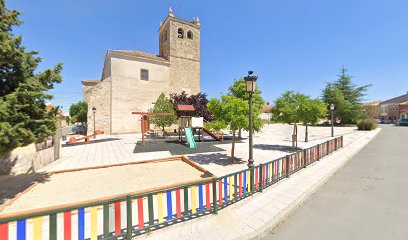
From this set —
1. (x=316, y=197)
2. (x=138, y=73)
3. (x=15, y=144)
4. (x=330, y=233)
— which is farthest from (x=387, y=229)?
(x=138, y=73)

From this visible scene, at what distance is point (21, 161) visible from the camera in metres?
6.64

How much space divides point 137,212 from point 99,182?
9.61 feet

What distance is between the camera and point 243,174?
15.0 feet

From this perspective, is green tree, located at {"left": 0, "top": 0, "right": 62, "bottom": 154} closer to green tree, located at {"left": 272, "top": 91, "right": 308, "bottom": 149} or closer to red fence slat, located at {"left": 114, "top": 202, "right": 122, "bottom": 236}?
red fence slat, located at {"left": 114, "top": 202, "right": 122, "bottom": 236}

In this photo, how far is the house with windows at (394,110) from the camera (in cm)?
5125

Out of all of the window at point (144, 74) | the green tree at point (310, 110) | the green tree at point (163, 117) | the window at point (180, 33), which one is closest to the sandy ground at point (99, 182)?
the green tree at point (310, 110)

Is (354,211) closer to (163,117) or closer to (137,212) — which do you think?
(137,212)

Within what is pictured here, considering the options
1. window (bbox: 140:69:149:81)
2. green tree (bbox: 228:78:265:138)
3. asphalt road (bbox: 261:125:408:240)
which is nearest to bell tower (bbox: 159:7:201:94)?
window (bbox: 140:69:149:81)

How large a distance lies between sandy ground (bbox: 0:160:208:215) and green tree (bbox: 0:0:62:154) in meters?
1.55

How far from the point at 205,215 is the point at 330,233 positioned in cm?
246

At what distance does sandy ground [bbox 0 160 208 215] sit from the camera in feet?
15.0

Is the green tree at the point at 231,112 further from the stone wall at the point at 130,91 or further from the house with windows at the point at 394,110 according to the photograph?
the house with windows at the point at 394,110

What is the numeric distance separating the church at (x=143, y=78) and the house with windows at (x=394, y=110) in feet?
208

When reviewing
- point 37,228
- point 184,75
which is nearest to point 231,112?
point 37,228
